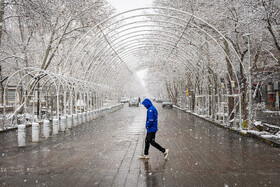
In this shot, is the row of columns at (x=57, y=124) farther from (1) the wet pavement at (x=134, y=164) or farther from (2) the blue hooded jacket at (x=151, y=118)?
(2) the blue hooded jacket at (x=151, y=118)

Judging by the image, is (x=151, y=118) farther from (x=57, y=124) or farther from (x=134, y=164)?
(x=57, y=124)

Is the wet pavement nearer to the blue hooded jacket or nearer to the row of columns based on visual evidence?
the row of columns

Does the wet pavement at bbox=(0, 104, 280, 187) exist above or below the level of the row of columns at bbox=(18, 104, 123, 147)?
below

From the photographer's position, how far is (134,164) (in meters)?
6.85

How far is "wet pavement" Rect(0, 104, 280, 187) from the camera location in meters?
5.50

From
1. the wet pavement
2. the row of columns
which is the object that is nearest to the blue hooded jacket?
the wet pavement

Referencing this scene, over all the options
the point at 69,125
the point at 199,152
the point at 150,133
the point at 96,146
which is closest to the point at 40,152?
the point at 96,146

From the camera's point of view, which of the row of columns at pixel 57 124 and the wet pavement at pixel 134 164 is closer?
the wet pavement at pixel 134 164

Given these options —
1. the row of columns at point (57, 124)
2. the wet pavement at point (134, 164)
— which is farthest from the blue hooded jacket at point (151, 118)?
the row of columns at point (57, 124)

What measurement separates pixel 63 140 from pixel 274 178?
311 inches

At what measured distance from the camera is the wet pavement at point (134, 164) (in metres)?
5.50

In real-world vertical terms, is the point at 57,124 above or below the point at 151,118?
below

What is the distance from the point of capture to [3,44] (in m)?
17.6

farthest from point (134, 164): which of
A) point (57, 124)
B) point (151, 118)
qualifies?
point (57, 124)
